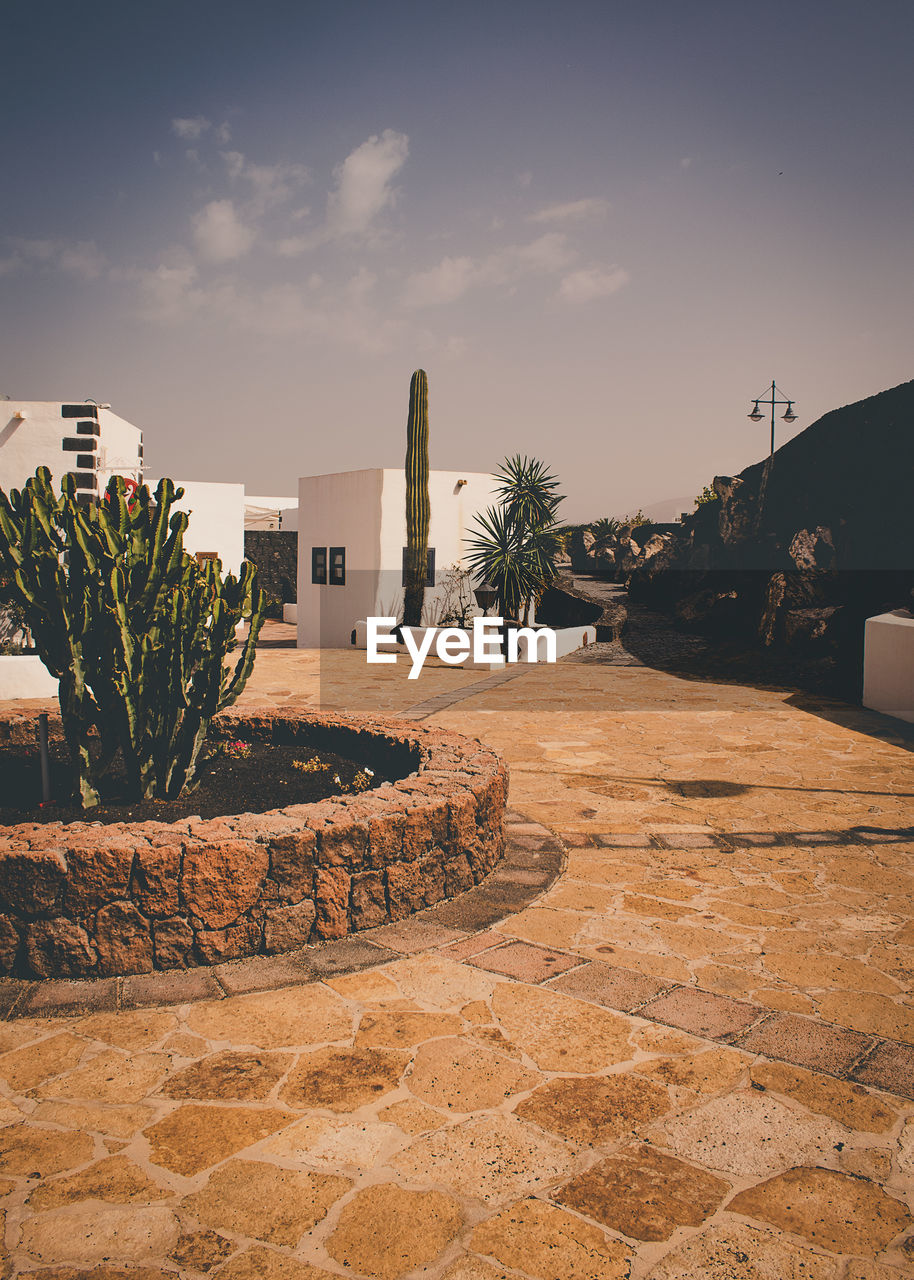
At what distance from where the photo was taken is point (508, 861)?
4.74 metres

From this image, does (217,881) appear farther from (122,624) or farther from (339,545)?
(339,545)

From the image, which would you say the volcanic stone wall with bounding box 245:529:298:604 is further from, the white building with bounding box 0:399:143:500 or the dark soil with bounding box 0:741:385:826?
the dark soil with bounding box 0:741:385:826

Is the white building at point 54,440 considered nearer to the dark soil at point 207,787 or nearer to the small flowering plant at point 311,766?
the dark soil at point 207,787

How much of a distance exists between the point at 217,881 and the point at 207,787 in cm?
176

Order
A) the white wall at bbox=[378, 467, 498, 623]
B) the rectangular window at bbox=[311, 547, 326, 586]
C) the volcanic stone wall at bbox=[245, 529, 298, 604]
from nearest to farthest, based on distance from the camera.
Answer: the white wall at bbox=[378, 467, 498, 623]
the rectangular window at bbox=[311, 547, 326, 586]
the volcanic stone wall at bbox=[245, 529, 298, 604]

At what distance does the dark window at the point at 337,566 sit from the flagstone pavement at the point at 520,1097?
673 inches

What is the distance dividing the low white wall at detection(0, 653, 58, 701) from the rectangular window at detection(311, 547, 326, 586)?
11.7 meters

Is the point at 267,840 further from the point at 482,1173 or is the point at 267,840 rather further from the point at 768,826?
the point at 768,826

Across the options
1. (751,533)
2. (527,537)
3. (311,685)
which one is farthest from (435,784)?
(751,533)

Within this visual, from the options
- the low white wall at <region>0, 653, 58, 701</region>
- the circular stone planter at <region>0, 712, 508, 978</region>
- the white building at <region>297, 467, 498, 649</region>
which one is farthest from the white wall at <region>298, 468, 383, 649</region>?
the circular stone planter at <region>0, 712, 508, 978</region>

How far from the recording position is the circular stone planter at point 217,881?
3.32 meters

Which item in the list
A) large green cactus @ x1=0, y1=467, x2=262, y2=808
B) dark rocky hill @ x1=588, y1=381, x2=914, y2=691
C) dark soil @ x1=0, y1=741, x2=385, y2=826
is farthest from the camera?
dark rocky hill @ x1=588, y1=381, x2=914, y2=691

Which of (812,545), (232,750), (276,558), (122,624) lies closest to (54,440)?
(232,750)

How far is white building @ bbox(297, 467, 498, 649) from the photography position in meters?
20.5
